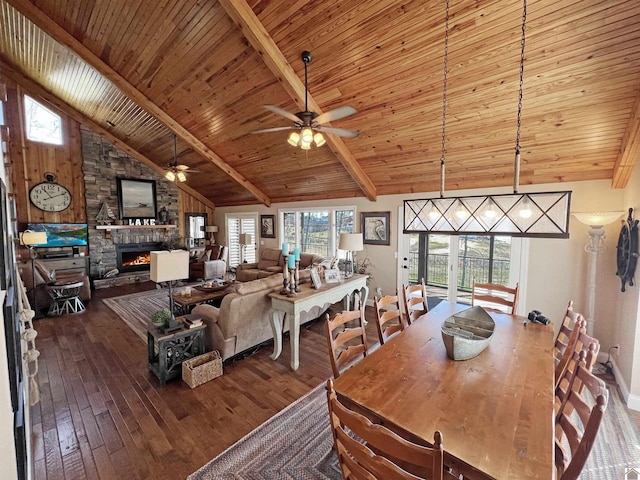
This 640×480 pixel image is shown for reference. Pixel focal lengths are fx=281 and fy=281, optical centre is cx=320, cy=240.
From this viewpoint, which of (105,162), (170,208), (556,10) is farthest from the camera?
(170,208)

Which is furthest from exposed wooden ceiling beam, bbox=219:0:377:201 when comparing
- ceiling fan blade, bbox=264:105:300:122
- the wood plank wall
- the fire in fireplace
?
the fire in fireplace

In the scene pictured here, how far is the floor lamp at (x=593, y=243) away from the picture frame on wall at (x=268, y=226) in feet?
21.4

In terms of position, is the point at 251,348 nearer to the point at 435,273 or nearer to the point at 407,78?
the point at 407,78

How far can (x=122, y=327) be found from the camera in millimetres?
4625

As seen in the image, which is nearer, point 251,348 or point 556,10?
point 556,10

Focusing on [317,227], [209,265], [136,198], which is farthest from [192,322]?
[136,198]

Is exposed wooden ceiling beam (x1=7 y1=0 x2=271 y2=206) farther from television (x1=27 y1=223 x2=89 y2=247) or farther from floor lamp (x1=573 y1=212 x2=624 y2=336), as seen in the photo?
floor lamp (x1=573 y1=212 x2=624 y2=336)

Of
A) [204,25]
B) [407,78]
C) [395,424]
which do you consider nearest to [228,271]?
[204,25]

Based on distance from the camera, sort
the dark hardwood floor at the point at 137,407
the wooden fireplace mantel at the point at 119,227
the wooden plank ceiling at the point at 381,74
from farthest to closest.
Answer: the wooden fireplace mantel at the point at 119,227 < the wooden plank ceiling at the point at 381,74 < the dark hardwood floor at the point at 137,407

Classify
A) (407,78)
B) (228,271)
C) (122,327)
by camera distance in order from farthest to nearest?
(228,271), (122,327), (407,78)

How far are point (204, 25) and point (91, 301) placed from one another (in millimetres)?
5925

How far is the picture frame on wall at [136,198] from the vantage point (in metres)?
7.92

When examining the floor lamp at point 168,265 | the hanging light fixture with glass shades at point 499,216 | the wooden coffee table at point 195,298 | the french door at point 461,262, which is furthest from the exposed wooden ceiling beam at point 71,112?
the french door at point 461,262

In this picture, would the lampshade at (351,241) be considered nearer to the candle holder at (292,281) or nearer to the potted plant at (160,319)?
the candle holder at (292,281)
